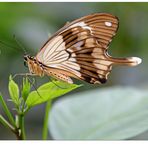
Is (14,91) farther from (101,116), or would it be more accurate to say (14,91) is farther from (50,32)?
→ (50,32)

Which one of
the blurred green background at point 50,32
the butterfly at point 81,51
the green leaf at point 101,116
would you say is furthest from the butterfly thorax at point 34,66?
the blurred green background at point 50,32

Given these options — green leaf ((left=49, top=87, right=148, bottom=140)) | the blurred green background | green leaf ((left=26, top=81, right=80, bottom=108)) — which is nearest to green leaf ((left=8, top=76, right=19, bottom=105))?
green leaf ((left=26, top=81, right=80, bottom=108))

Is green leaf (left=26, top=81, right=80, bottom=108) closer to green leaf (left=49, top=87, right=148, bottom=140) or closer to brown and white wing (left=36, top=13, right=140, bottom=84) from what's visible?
brown and white wing (left=36, top=13, right=140, bottom=84)

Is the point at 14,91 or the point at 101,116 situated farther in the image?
the point at 101,116

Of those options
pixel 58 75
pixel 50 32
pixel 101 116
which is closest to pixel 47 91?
pixel 58 75

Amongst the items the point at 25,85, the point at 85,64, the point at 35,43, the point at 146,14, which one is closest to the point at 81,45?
the point at 85,64

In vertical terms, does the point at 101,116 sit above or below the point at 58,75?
below
